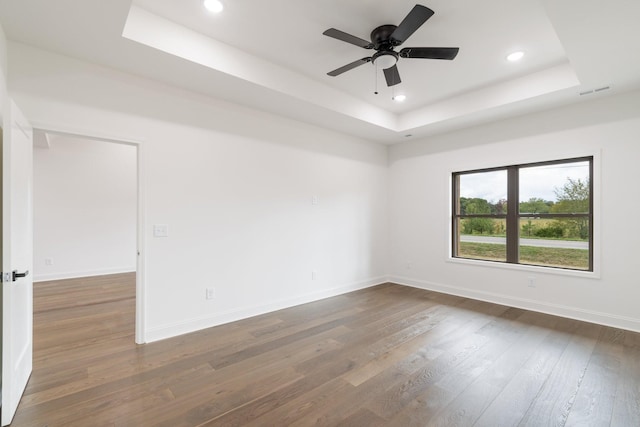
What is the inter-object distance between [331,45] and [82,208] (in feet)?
20.3

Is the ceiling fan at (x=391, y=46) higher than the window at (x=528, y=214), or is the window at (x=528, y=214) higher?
the ceiling fan at (x=391, y=46)

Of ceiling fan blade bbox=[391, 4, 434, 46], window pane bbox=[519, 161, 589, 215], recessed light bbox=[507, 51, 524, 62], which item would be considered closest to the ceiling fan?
ceiling fan blade bbox=[391, 4, 434, 46]

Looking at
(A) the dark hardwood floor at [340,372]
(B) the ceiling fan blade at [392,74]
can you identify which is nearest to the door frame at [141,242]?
(A) the dark hardwood floor at [340,372]

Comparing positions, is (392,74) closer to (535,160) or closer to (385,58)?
(385,58)

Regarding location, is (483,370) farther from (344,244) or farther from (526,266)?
(344,244)

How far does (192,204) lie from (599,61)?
14.3 feet

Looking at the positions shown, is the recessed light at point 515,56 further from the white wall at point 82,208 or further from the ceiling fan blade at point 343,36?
the white wall at point 82,208

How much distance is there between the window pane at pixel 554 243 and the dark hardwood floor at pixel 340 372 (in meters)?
0.82

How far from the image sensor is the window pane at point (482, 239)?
15.1 feet

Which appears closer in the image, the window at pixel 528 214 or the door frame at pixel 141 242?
the door frame at pixel 141 242

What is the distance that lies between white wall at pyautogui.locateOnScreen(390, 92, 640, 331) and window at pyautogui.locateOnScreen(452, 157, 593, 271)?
20cm

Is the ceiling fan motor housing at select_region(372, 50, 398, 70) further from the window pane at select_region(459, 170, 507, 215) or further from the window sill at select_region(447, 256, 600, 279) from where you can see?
the window sill at select_region(447, 256, 600, 279)

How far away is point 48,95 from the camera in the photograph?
2.59 m

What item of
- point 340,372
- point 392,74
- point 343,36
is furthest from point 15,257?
point 392,74
